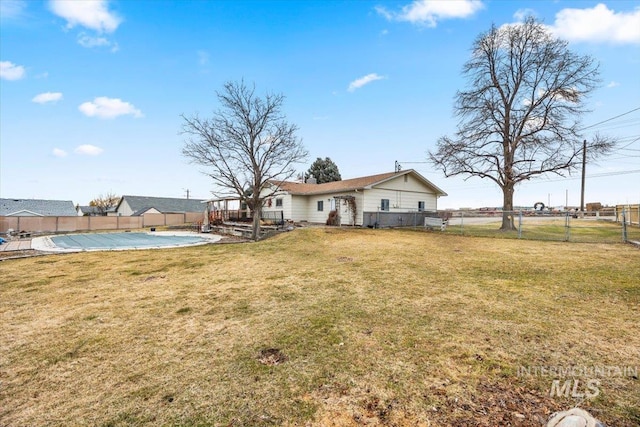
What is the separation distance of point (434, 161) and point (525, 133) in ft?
18.7

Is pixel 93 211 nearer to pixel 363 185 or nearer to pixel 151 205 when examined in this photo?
pixel 151 205

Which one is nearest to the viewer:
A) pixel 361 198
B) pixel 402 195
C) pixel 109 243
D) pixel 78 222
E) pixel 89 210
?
pixel 109 243

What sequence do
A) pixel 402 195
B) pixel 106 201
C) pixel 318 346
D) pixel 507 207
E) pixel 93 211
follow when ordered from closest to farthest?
pixel 318 346, pixel 507 207, pixel 402 195, pixel 93 211, pixel 106 201

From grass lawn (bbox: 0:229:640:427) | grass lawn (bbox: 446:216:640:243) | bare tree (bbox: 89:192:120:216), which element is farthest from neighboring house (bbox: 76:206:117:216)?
grass lawn (bbox: 446:216:640:243)

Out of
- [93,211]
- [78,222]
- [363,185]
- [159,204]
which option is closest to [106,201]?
[93,211]

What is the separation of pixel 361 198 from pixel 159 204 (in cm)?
3656

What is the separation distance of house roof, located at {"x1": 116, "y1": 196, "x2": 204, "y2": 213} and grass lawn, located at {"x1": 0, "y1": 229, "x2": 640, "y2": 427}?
129 feet

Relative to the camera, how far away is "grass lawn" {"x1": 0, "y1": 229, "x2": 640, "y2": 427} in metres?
2.25

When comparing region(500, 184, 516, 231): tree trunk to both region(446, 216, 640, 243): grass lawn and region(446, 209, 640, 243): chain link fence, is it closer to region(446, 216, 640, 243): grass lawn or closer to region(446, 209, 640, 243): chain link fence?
region(446, 209, 640, 243): chain link fence

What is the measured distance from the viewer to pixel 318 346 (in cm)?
327

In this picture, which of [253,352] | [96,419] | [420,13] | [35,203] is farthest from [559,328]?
[35,203]

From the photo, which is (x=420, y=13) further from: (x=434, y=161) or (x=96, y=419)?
(x=96, y=419)

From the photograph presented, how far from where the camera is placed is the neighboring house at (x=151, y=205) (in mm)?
41438

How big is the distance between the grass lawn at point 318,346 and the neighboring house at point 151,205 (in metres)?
38.8
